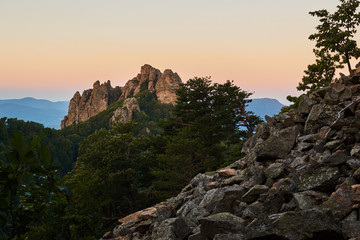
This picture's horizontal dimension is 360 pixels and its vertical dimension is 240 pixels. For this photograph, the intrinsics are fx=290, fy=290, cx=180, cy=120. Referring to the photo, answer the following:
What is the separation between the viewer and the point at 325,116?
13367 millimetres

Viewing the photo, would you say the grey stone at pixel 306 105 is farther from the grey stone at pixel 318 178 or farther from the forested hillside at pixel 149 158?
the forested hillside at pixel 149 158

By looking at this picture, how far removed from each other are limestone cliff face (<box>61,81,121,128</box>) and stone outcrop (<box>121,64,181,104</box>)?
8.03m

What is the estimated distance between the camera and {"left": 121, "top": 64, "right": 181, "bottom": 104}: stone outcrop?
520 feet

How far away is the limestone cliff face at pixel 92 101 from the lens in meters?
175

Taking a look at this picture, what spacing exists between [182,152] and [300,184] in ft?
77.3

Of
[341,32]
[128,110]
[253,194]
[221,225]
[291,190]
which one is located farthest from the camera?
[128,110]

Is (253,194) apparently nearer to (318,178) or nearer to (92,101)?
(318,178)

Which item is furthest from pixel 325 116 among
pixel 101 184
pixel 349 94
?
pixel 101 184

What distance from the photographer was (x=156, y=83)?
168 metres

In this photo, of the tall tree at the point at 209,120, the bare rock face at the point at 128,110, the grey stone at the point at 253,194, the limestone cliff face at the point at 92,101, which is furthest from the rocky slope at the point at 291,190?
the limestone cliff face at the point at 92,101

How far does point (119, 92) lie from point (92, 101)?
17371mm

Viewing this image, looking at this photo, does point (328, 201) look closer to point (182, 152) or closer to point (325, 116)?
point (325, 116)

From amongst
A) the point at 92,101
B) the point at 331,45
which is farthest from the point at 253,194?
the point at 92,101

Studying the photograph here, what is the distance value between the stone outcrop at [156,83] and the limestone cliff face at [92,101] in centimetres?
803
